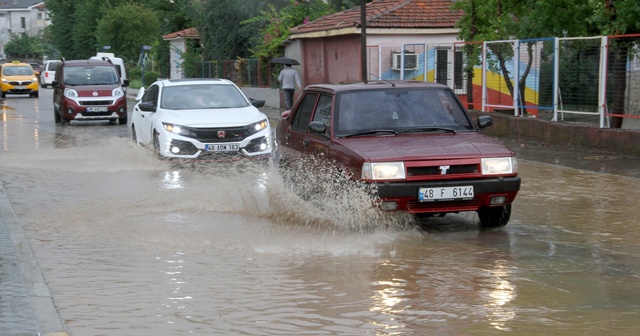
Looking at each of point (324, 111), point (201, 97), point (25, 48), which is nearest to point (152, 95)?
point (201, 97)

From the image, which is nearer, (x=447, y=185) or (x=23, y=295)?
(x=23, y=295)

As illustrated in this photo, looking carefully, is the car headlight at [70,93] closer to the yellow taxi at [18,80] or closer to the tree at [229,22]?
the tree at [229,22]

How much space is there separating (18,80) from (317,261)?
A: 145ft

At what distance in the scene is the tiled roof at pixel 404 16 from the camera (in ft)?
105

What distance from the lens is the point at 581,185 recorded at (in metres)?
13.6

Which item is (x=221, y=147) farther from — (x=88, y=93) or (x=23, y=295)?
(x=88, y=93)

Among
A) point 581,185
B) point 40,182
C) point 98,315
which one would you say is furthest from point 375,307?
point 40,182

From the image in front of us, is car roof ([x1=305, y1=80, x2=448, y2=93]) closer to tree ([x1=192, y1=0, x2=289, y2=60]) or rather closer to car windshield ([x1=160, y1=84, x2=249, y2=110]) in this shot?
car windshield ([x1=160, y1=84, x2=249, y2=110])

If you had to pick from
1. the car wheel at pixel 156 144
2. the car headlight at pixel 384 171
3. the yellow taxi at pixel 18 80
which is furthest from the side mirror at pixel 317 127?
the yellow taxi at pixel 18 80

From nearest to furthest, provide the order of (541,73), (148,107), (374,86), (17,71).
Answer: (374,86), (148,107), (541,73), (17,71)

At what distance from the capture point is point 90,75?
2727cm

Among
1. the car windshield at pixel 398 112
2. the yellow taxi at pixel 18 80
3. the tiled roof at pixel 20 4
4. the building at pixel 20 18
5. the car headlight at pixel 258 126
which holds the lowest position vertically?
the yellow taxi at pixel 18 80

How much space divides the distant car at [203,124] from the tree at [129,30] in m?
56.6

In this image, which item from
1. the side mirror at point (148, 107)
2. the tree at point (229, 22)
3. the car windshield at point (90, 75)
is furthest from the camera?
the tree at point (229, 22)
